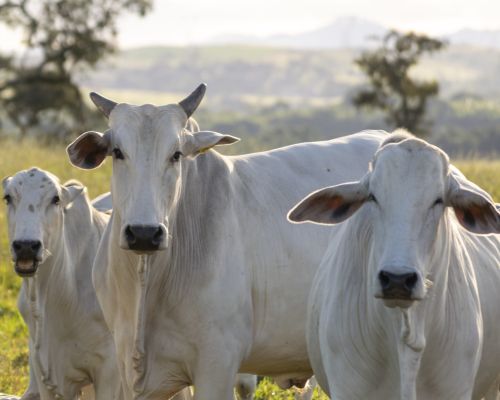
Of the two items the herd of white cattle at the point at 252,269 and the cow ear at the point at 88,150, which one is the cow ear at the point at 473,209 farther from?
the cow ear at the point at 88,150

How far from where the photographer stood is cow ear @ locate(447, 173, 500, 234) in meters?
5.66

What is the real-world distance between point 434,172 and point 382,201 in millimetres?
277

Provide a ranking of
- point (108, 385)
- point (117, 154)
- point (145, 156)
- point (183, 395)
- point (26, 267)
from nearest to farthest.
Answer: point (145, 156) → point (117, 154) → point (183, 395) → point (26, 267) → point (108, 385)

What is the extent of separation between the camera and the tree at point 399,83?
132 feet

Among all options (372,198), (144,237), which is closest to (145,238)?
(144,237)

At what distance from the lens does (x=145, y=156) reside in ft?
22.5

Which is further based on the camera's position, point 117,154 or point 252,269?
point 252,269

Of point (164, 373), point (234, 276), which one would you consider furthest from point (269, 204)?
point (164, 373)

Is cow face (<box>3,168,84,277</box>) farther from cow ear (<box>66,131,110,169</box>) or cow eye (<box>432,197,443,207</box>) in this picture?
cow eye (<box>432,197,443,207</box>)

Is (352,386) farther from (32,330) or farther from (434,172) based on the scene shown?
(32,330)

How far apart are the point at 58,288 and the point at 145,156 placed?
2334 millimetres

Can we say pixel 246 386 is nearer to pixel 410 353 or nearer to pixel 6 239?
pixel 410 353

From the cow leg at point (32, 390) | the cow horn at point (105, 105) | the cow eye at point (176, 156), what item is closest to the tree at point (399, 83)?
the cow leg at point (32, 390)

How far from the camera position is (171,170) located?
691cm
